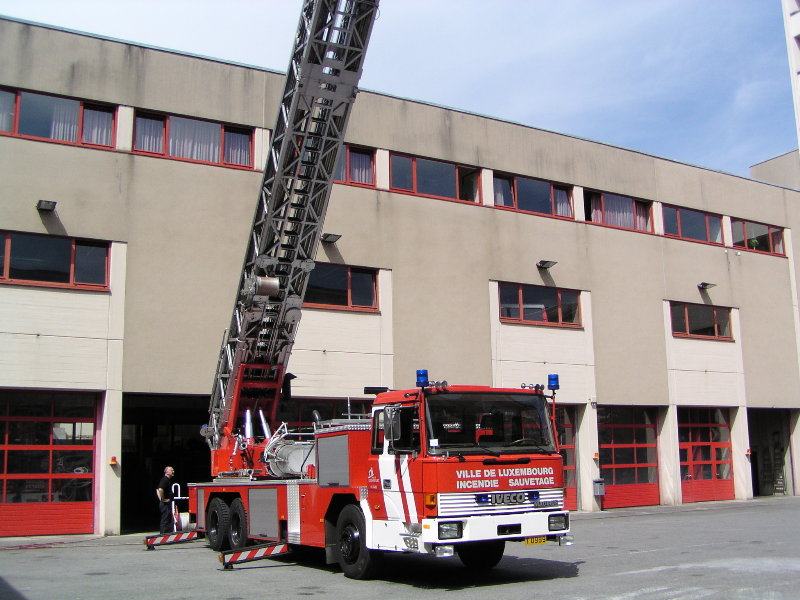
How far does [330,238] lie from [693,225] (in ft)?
44.1

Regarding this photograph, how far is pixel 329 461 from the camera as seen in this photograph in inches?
457

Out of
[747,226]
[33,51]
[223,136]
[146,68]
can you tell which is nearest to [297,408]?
[223,136]

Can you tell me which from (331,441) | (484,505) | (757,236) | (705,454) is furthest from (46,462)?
(757,236)

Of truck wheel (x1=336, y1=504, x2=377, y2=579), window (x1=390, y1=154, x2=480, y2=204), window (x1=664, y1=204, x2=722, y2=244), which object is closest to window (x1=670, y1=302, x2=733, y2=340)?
window (x1=664, y1=204, x2=722, y2=244)

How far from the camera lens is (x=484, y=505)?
32.9 ft

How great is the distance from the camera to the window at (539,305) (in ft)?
76.8

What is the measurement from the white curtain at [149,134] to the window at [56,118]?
1.92 feet

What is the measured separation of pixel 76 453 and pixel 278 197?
25.9ft

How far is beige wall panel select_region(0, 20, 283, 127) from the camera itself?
1811 cm

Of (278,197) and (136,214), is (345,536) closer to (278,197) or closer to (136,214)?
(278,197)

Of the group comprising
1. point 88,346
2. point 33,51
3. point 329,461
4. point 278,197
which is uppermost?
point 33,51

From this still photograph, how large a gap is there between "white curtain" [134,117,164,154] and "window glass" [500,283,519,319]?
382 inches

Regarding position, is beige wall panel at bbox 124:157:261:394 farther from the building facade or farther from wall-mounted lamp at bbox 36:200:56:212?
wall-mounted lamp at bbox 36:200:56:212

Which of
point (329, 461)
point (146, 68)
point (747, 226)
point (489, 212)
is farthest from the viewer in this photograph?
point (747, 226)
